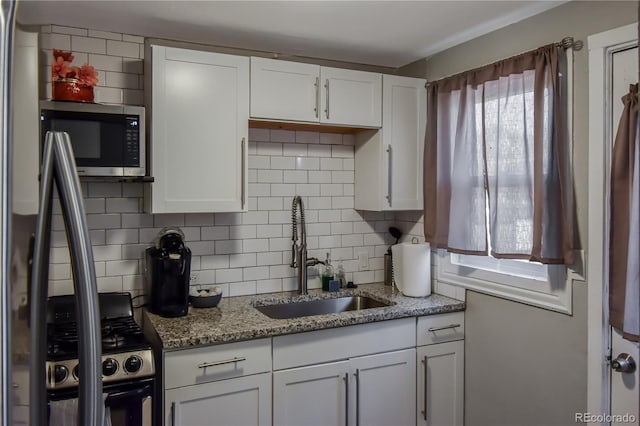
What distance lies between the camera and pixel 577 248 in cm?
216

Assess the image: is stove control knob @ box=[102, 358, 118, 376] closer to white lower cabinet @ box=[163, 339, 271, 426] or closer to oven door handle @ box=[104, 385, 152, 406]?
oven door handle @ box=[104, 385, 152, 406]

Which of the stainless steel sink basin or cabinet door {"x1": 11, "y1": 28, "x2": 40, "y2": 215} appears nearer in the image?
cabinet door {"x1": 11, "y1": 28, "x2": 40, "y2": 215}

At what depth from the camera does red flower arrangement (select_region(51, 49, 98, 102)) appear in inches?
86.6

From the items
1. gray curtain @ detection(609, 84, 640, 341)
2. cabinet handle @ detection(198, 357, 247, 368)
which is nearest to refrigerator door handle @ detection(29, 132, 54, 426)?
cabinet handle @ detection(198, 357, 247, 368)

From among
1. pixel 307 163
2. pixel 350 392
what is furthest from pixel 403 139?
pixel 350 392

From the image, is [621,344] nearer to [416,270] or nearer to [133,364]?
[416,270]

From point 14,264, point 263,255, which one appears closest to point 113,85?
point 263,255

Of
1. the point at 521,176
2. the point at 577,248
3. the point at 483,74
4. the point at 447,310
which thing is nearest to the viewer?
the point at 577,248

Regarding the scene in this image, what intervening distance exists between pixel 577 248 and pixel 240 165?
165 cm

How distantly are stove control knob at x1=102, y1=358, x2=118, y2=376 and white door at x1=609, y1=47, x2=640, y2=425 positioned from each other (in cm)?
204

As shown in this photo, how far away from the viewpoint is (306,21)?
2453 mm

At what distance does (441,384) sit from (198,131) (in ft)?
6.25

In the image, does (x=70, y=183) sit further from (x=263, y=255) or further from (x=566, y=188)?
(x=263, y=255)

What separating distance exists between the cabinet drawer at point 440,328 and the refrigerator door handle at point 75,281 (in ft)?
7.11
